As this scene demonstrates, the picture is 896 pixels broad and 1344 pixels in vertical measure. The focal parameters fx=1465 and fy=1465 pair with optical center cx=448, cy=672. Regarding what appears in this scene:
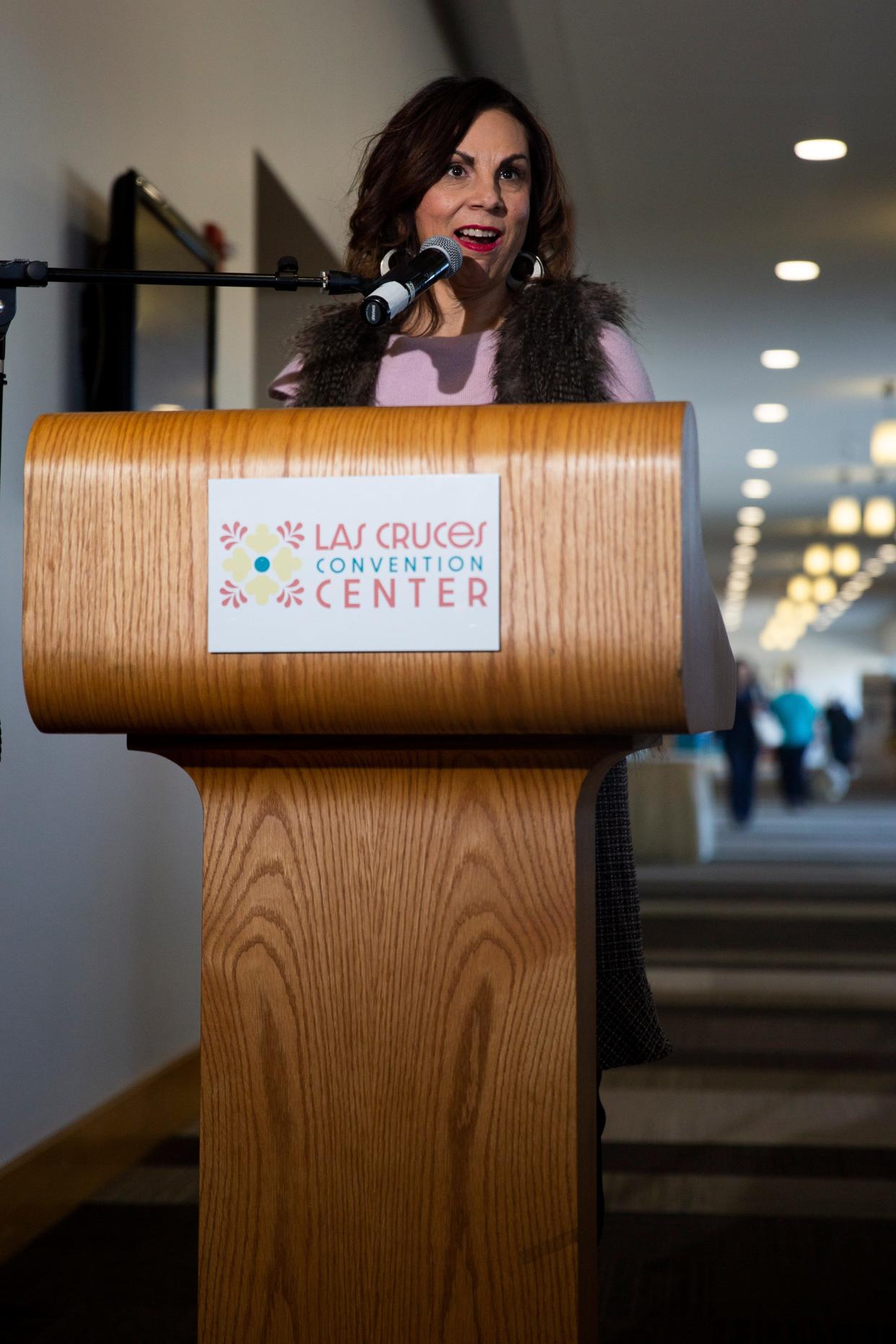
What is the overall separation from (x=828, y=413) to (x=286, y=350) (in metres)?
10.5

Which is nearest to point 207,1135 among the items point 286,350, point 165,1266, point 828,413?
point 286,350

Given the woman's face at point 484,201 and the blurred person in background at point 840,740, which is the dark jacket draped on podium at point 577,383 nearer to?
the woman's face at point 484,201

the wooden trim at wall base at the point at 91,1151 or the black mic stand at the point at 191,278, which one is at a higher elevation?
the black mic stand at the point at 191,278

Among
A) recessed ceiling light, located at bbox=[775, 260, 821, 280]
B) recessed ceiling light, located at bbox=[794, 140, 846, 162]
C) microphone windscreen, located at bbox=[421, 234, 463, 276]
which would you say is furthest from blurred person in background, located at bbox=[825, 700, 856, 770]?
microphone windscreen, located at bbox=[421, 234, 463, 276]

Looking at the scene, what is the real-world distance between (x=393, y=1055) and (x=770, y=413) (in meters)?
10.9

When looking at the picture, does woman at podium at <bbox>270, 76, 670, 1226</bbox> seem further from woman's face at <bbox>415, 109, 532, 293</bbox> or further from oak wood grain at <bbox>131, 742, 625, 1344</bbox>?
oak wood grain at <bbox>131, 742, 625, 1344</bbox>

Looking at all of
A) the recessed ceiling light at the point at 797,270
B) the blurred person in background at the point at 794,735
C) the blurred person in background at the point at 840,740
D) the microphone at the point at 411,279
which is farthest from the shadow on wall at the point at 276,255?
the blurred person in background at the point at 840,740

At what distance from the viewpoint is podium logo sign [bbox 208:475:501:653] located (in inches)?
A: 39.7

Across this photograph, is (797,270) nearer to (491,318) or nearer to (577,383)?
(491,318)

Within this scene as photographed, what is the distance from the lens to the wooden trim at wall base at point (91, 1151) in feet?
7.83

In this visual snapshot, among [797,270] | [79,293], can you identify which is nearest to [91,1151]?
[79,293]

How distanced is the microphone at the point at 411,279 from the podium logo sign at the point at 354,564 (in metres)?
0.17

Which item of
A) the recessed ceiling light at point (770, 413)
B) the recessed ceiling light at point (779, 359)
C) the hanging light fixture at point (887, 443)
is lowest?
the hanging light fixture at point (887, 443)

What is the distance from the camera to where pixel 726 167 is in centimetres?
661
